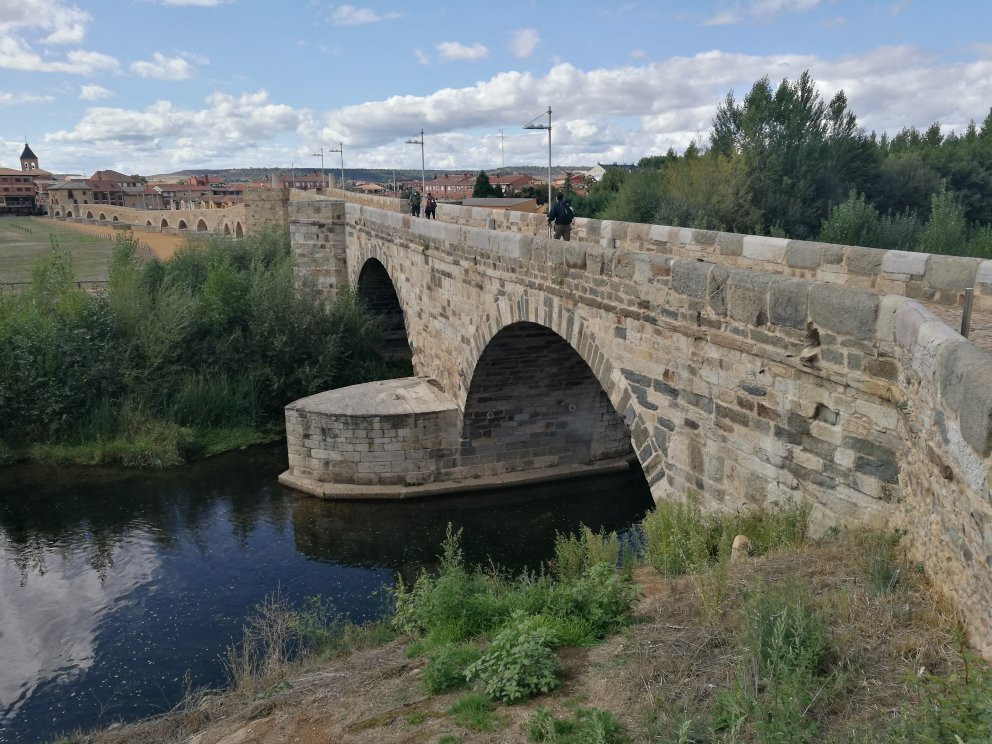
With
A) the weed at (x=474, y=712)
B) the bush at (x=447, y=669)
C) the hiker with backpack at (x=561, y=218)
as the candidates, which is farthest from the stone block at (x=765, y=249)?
the weed at (x=474, y=712)

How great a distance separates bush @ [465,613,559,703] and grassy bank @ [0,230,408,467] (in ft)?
42.9

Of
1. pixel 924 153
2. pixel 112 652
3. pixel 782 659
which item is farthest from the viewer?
pixel 924 153

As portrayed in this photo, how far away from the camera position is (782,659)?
12.2 ft

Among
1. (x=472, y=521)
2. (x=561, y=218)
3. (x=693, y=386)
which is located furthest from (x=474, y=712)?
(x=472, y=521)

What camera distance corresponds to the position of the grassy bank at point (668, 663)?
11.0 ft

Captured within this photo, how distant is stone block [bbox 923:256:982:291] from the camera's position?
6.02 meters

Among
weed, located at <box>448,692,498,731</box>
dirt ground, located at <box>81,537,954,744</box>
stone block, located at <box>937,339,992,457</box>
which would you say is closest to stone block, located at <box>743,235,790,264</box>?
dirt ground, located at <box>81,537,954,744</box>

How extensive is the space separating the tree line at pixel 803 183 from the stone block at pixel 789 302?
15902mm

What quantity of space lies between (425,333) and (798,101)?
20175 mm

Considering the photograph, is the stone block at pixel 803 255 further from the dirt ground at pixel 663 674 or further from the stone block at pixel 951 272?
the dirt ground at pixel 663 674

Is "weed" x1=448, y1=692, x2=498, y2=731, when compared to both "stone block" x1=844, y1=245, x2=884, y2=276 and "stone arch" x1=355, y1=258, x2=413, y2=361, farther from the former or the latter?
"stone arch" x1=355, y1=258, x2=413, y2=361

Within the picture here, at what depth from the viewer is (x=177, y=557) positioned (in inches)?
485

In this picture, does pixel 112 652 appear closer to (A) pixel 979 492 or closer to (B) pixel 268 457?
(B) pixel 268 457

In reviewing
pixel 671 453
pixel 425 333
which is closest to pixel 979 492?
pixel 671 453
